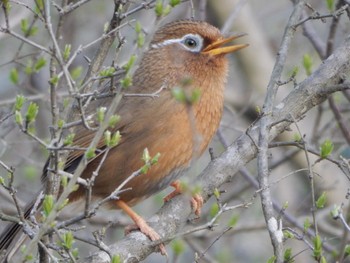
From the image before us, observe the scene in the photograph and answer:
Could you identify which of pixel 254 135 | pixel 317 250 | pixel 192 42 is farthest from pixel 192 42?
pixel 317 250

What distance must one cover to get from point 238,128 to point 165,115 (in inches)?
96.4

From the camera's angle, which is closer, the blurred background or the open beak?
the open beak

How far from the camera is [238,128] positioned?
7.74m

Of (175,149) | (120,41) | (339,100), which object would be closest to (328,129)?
(339,100)

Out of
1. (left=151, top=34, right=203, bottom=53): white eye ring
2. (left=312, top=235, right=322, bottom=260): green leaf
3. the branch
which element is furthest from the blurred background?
(left=312, top=235, right=322, bottom=260): green leaf

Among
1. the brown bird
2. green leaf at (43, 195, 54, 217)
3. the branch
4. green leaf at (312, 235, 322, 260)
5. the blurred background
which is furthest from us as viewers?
the blurred background

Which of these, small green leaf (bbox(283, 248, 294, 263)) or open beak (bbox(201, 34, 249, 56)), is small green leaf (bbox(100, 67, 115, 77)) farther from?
open beak (bbox(201, 34, 249, 56))

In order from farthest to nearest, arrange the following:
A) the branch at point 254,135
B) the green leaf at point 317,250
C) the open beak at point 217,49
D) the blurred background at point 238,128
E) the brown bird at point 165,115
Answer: the blurred background at point 238,128 < the open beak at point 217,49 < the brown bird at point 165,115 < the branch at point 254,135 < the green leaf at point 317,250

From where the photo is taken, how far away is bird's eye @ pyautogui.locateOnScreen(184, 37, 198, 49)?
5.70 metres

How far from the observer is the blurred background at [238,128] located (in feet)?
23.6

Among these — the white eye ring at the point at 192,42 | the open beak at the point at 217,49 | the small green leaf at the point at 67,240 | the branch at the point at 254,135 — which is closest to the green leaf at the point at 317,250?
the branch at the point at 254,135

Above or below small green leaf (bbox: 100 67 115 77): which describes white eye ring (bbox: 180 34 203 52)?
above

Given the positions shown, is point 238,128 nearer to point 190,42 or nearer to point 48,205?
point 190,42

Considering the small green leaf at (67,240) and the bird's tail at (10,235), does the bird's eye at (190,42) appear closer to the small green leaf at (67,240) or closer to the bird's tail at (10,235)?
the bird's tail at (10,235)
